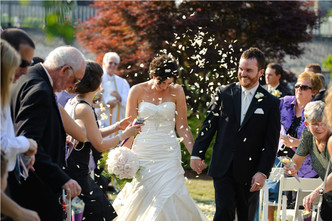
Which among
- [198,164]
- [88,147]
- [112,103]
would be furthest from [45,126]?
[112,103]

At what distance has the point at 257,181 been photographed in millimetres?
5402

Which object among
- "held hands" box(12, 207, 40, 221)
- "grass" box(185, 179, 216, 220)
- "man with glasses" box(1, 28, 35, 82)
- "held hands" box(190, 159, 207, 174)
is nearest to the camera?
"held hands" box(12, 207, 40, 221)

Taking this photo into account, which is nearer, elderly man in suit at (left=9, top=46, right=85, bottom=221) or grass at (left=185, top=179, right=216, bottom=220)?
elderly man in suit at (left=9, top=46, right=85, bottom=221)

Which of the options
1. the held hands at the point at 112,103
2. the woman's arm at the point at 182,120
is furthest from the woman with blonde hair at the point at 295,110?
the held hands at the point at 112,103

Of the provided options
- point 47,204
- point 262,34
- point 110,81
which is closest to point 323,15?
point 262,34

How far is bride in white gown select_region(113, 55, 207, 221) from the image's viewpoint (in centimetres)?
655

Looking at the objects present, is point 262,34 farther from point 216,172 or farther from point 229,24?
point 216,172

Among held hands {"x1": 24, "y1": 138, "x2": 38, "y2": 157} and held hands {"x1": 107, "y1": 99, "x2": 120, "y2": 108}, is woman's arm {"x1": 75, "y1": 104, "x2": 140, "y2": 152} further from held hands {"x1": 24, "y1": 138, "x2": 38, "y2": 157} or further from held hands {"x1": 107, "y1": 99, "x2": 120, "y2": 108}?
held hands {"x1": 107, "y1": 99, "x2": 120, "y2": 108}

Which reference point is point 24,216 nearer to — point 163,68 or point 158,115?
point 163,68

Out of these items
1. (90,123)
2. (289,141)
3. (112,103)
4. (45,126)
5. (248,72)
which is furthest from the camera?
(112,103)

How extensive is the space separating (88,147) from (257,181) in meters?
1.71

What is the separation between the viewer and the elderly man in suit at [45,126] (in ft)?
11.7

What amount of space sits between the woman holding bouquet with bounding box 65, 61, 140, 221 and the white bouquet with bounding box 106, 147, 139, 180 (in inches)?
39.3

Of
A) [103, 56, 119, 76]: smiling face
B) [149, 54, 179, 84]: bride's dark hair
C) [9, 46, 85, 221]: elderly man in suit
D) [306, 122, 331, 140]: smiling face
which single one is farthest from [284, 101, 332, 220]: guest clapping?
[103, 56, 119, 76]: smiling face
